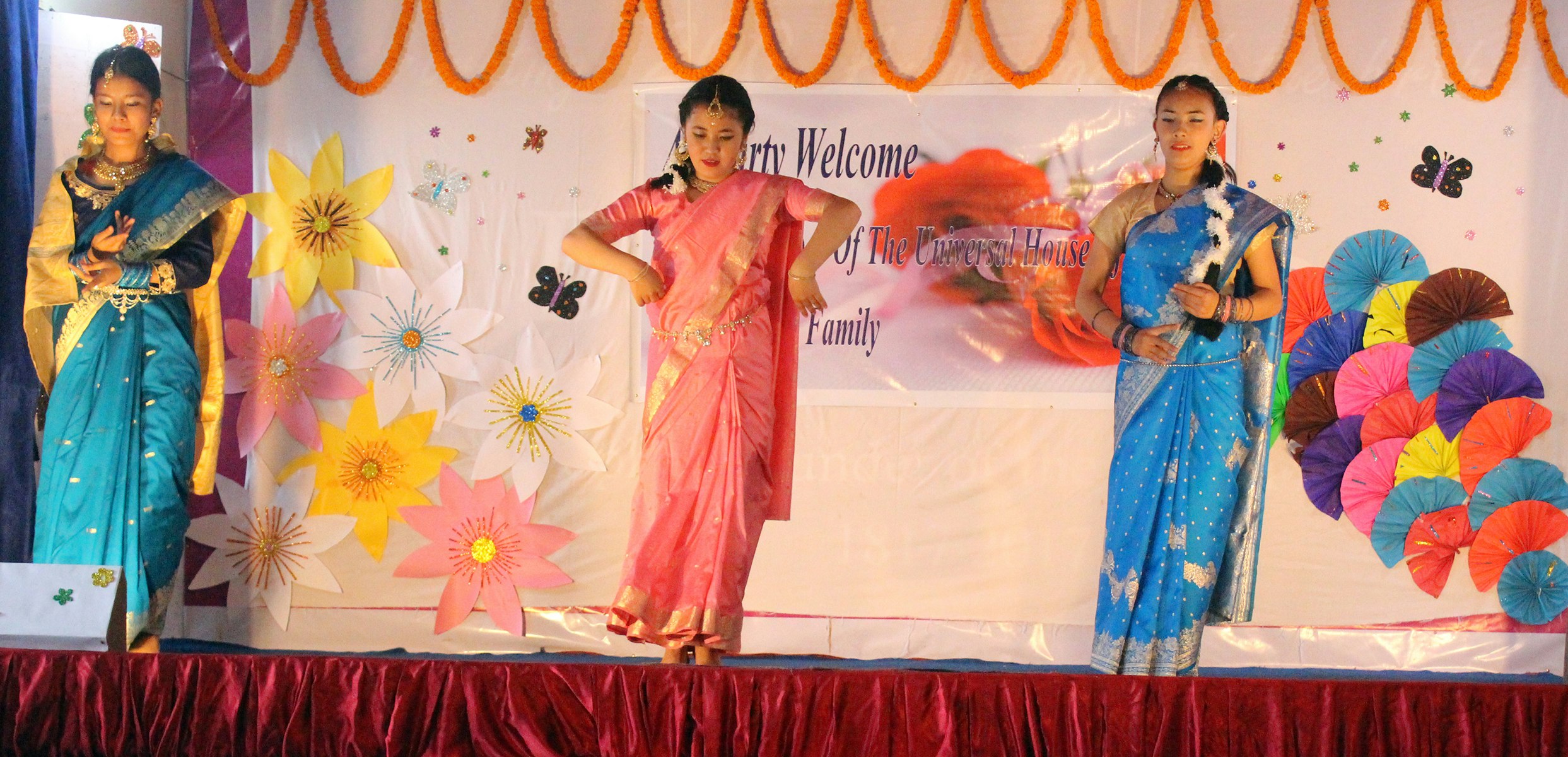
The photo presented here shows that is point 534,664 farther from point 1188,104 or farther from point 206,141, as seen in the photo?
point 206,141

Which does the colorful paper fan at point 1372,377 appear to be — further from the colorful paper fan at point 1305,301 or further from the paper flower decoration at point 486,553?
the paper flower decoration at point 486,553

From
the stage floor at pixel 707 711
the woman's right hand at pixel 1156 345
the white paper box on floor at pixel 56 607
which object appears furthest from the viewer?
the woman's right hand at pixel 1156 345

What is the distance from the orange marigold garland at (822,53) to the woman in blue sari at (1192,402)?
49.3 inches

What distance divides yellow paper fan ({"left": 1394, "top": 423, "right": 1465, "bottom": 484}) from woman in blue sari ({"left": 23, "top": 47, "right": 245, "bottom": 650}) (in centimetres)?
390

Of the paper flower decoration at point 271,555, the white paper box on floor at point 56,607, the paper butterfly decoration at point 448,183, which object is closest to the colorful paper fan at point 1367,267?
the paper butterfly decoration at point 448,183

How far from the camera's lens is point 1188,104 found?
10.3ft

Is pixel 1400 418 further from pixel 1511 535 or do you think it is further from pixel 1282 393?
pixel 1511 535

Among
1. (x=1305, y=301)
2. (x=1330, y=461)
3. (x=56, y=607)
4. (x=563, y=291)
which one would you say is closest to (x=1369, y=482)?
(x=1330, y=461)

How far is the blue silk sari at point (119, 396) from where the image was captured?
11.1 ft

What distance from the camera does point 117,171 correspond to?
346cm

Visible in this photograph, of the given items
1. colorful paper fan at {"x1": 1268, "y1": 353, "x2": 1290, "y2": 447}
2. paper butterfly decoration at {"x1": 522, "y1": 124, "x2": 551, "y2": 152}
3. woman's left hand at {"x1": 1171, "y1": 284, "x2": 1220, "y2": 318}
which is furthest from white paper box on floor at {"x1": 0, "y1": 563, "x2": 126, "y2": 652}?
colorful paper fan at {"x1": 1268, "y1": 353, "x2": 1290, "y2": 447}

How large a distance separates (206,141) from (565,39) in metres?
1.33

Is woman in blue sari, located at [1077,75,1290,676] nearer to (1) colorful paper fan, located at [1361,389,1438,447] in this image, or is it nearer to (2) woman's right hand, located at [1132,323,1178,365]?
(2) woman's right hand, located at [1132,323,1178,365]

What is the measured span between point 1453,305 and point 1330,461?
0.66 metres
